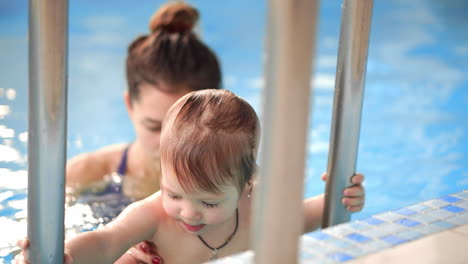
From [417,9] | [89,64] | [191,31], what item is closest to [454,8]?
[417,9]

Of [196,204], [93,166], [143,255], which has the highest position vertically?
[196,204]

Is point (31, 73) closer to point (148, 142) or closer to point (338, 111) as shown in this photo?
point (338, 111)

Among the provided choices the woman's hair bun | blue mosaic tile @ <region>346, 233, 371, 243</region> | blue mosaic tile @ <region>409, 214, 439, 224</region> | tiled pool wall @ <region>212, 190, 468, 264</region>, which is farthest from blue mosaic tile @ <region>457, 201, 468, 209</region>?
the woman's hair bun

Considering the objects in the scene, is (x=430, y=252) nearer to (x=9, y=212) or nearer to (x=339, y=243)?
(x=339, y=243)

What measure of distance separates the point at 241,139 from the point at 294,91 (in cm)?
86

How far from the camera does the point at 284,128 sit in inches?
25.5

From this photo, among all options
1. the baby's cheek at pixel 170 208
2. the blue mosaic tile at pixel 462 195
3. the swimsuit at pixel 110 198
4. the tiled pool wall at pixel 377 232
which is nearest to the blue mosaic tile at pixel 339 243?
the tiled pool wall at pixel 377 232

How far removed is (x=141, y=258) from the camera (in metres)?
1.70

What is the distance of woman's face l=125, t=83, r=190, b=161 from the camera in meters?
2.40

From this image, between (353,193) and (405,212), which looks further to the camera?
(353,193)

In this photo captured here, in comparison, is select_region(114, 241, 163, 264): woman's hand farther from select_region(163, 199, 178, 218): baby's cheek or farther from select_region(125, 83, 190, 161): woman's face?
select_region(125, 83, 190, 161): woman's face

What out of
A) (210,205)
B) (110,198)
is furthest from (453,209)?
(110,198)

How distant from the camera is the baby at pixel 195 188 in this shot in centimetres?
144

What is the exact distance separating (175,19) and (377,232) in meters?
1.74
